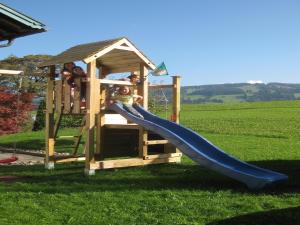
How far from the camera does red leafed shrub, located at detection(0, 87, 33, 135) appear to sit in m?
24.3

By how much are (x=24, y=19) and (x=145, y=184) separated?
3.66 meters

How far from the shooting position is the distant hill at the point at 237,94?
141 m

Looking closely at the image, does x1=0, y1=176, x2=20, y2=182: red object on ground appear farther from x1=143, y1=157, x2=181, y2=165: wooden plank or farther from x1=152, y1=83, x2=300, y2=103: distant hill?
x1=152, y1=83, x2=300, y2=103: distant hill

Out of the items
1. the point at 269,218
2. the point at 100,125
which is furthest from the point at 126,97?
the point at 269,218

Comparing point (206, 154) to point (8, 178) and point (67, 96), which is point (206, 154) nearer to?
point (67, 96)

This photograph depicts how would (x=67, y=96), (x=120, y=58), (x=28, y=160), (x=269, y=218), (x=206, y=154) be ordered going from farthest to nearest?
(x=28, y=160) < (x=120, y=58) < (x=67, y=96) < (x=206, y=154) < (x=269, y=218)

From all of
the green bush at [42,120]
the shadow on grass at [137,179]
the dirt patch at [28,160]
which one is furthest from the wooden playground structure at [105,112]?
the green bush at [42,120]

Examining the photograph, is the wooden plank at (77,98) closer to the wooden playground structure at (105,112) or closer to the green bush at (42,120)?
the wooden playground structure at (105,112)

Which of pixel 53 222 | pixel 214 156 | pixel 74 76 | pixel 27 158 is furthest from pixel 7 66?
pixel 53 222

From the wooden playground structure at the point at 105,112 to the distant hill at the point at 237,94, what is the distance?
11883 centimetres

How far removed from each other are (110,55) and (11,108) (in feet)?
46.0

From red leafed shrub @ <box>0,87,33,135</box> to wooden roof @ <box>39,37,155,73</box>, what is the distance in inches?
484

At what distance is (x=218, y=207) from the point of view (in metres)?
6.84

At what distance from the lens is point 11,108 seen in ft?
81.8
